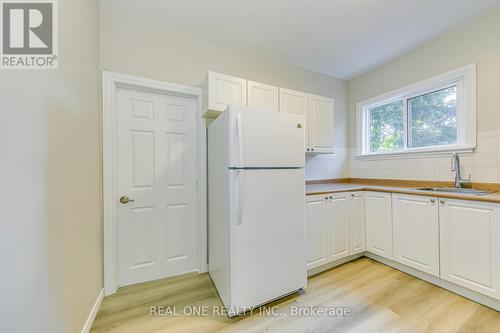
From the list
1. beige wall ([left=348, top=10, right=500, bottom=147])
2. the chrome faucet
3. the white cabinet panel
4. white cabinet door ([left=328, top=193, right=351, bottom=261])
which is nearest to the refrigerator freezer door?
the white cabinet panel

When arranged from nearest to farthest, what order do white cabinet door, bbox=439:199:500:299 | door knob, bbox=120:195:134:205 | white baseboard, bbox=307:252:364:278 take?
white cabinet door, bbox=439:199:500:299
door knob, bbox=120:195:134:205
white baseboard, bbox=307:252:364:278

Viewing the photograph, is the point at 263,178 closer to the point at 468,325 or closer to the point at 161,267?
the point at 161,267

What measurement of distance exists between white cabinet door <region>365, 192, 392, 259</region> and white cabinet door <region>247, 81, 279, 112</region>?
62.9 inches

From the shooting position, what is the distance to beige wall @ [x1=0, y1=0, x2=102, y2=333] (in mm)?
769

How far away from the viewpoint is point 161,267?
2.07 meters

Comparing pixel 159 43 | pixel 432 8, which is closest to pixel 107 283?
pixel 159 43

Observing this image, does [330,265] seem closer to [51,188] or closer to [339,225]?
[339,225]

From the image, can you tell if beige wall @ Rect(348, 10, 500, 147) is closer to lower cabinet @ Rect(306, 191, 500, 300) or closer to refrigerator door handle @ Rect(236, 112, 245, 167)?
lower cabinet @ Rect(306, 191, 500, 300)

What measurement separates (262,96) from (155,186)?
1.52 m

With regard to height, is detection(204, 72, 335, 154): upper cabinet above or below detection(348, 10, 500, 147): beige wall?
below

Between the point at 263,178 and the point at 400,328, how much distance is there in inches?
56.6

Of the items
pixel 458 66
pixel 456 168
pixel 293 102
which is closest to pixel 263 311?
pixel 293 102

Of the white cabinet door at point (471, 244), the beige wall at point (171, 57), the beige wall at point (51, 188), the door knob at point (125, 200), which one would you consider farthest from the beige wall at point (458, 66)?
the beige wall at point (51, 188)

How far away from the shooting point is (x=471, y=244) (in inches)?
64.7
